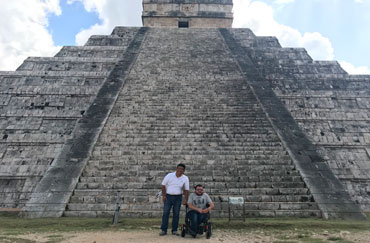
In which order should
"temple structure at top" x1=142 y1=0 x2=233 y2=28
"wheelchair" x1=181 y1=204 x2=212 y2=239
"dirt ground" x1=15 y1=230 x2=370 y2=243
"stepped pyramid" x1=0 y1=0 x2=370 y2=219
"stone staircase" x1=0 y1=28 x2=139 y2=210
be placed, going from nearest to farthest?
"dirt ground" x1=15 y1=230 x2=370 y2=243, "wheelchair" x1=181 y1=204 x2=212 y2=239, "stepped pyramid" x1=0 y1=0 x2=370 y2=219, "stone staircase" x1=0 y1=28 x2=139 y2=210, "temple structure at top" x1=142 y1=0 x2=233 y2=28

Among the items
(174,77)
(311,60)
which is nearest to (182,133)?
(174,77)

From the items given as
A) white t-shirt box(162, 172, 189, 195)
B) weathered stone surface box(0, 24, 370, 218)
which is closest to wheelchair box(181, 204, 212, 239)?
white t-shirt box(162, 172, 189, 195)

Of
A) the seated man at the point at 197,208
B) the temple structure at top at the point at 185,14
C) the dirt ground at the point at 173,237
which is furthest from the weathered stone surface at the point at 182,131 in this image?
the temple structure at top at the point at 185,14

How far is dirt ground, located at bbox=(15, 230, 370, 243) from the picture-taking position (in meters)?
4.11

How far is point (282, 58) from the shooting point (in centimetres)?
1389

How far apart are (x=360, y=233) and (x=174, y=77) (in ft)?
29.6

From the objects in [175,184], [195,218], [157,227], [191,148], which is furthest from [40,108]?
[195,218]

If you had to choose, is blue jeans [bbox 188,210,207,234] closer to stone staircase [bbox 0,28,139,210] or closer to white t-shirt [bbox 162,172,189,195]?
white t-shirt [bbox 162,172,189,195]

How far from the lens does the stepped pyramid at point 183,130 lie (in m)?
6.48

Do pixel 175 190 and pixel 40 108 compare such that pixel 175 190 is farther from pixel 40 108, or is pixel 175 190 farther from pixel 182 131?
pixel 40 108

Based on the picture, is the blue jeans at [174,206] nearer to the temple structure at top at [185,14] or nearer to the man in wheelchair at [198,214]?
the man in wheelchair at [198,214]

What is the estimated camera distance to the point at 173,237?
14.2ft

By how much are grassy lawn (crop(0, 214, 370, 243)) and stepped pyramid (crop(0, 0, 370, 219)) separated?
0.58 meters

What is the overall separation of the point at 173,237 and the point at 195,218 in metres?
0.46
